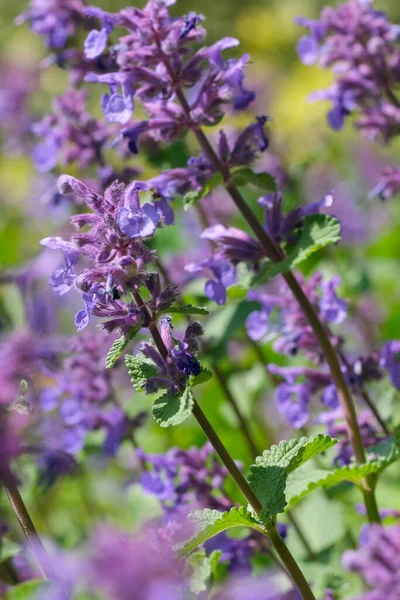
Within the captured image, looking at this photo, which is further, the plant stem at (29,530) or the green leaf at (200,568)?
the green leaf at (200,568)

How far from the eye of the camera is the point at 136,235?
6.32ft

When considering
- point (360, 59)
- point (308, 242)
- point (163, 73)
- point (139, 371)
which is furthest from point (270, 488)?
point (360, 59)

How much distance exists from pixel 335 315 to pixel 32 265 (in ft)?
5.94

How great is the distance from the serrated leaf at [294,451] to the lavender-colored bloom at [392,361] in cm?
79

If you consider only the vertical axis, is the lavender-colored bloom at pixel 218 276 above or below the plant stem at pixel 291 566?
above

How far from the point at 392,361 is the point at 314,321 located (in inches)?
17.1

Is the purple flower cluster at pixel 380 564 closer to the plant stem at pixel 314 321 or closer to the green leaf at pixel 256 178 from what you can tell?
the plant stem at pixel 314 321

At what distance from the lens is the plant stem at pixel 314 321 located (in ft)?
8.75

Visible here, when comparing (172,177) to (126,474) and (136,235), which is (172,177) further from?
(126,474)

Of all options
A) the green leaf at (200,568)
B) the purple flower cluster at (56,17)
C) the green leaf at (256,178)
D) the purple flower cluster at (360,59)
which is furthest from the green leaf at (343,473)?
the purple flower cluster at (56,17)

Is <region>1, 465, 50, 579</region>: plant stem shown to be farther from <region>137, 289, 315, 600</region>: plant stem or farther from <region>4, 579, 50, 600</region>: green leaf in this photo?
<region>137, 289, 315, 600</region>: plant stem

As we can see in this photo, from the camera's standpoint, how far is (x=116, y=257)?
199 centimetres

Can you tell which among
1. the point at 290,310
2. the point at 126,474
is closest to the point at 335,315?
the point at 290,310

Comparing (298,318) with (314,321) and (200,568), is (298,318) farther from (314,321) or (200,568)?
(200,568)
